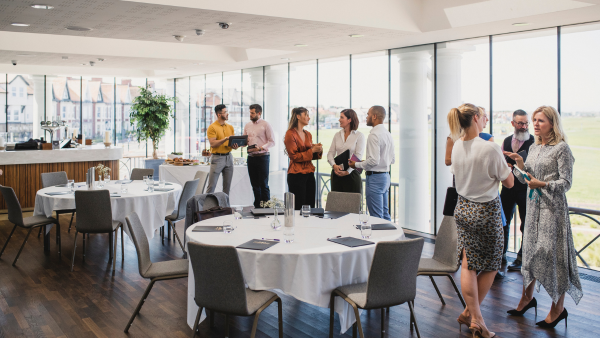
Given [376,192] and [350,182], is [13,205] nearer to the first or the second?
[350,182]

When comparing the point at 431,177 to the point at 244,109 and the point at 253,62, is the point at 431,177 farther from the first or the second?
the point at 244,109

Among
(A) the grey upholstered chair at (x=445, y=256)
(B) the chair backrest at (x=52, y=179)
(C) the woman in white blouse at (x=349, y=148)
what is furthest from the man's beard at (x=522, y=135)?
(B) the chair backrest at (x=52, y=179)

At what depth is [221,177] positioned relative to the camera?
9.05 m

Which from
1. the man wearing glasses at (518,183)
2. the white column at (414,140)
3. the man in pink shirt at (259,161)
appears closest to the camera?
the man wearing glasses at (518,183)

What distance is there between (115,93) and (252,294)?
12.5 metres

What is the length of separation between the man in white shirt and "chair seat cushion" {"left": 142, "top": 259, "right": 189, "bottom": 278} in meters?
2.70

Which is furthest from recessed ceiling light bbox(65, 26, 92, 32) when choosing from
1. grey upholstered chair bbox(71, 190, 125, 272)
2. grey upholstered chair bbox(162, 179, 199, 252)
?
grey upholstered chair bbox(162, 179, 199, 252)

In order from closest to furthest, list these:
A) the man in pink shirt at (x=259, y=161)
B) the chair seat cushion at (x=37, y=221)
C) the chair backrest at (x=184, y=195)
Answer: the chair seat cushion at (x=37, y=221) → the chair backrest at (x=184, y=195) → the man in pink shirt at (x=259, y=161)

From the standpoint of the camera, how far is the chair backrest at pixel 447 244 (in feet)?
12.5

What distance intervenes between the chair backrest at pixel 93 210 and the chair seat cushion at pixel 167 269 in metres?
1.74

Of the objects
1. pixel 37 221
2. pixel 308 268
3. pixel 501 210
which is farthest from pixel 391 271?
pixel 37 221

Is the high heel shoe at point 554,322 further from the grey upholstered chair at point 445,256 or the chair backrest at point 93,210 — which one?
the chair backrest at point 93,210

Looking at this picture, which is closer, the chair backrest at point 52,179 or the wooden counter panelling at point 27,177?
the chair backrest at point 52,179

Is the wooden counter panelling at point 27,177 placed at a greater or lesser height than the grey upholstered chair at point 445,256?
greater
